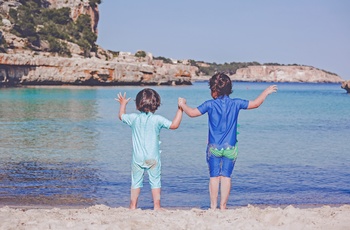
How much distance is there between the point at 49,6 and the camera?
100562 mm

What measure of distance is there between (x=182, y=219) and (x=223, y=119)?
52.6 inches

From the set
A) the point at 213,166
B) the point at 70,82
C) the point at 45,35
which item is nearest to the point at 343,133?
the point at 213,166

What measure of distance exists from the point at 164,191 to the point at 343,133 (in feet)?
44.1

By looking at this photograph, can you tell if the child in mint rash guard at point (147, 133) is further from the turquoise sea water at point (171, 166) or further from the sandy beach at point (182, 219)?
the turquoise sea water at point (171, 166)

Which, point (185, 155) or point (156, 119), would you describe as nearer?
point (156, 119)

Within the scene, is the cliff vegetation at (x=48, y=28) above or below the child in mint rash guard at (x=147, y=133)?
above

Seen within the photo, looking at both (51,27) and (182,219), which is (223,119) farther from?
(51,27)

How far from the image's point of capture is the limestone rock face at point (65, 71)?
6412cm

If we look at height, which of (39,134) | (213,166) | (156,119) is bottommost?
(39,134)

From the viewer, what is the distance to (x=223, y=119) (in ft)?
22.3

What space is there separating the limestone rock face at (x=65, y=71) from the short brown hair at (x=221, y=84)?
2293 inches

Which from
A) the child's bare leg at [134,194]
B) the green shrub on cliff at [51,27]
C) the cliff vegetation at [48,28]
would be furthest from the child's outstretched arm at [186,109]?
the green shrub on cliff at [51,27]

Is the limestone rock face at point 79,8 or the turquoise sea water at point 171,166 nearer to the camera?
the turquoise sea water at point 171,166

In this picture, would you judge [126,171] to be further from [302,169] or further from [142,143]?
[142,143]
